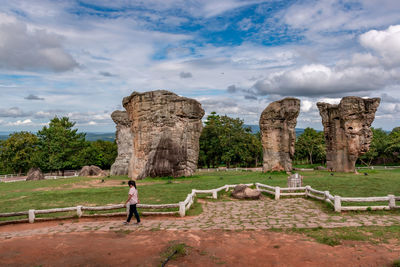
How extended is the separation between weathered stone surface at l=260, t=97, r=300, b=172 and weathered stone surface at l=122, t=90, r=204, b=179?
8060 millimetres

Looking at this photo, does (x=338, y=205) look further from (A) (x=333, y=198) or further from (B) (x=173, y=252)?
(B) (x=173, y=252)

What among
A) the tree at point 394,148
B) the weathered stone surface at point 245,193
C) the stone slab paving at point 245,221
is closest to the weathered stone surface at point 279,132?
the weathered stone surface at point 245,193

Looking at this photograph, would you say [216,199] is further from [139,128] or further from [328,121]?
[328,121]

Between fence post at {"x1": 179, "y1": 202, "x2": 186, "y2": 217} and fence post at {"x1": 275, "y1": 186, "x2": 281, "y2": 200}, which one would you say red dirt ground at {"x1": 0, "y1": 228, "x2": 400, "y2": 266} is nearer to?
fence post at {"x1": 179, "y1": 202, "x2": 186, "y2": 217}

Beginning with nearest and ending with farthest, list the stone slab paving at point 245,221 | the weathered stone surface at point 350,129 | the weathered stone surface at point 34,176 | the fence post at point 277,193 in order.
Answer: the stone slab paving at point 245,221 < the fence post at point 277,193 < the weathered stone surface at point 350,129 < the weathered stone surface at point 34,176

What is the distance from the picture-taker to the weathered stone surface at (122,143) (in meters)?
38.9

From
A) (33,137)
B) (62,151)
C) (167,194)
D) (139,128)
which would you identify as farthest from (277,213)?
(33,137)

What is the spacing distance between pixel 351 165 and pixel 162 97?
22.4 m

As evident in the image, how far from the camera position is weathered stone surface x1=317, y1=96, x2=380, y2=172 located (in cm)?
2838

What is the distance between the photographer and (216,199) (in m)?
15.6

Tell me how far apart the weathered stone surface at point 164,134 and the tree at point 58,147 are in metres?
21.8

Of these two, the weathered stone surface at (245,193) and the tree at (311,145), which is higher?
the tree at (311,145)

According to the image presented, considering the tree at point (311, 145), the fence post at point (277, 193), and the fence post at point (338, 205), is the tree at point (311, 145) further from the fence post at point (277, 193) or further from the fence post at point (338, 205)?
the fence post at point (338, 205)

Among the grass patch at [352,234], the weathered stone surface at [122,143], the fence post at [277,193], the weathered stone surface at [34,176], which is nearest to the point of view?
Answer: the grass patch at [352,234]
